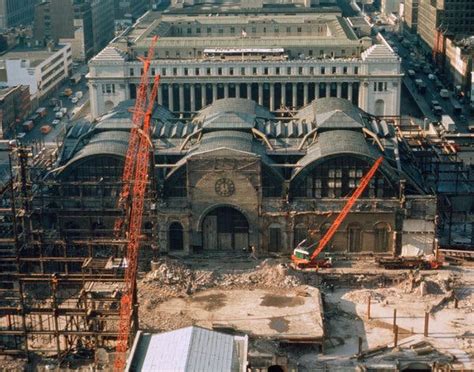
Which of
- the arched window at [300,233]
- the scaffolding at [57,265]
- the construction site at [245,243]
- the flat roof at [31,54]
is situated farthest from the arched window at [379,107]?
the flat roof at [31,54]

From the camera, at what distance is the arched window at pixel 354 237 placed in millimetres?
104562

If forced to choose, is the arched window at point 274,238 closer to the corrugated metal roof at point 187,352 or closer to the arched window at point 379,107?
the corrugated metal roof at point 187,352

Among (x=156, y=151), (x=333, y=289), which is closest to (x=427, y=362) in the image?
(x=333, y=289)

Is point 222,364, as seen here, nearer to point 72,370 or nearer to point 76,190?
point 72,370

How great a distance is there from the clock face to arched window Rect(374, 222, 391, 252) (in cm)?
1764

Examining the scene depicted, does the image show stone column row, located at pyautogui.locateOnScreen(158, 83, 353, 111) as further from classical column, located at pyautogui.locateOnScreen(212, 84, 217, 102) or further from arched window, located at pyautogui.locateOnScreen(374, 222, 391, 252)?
arched window, located at pyautogui.locateOnScreen(374, 222, 391, 252)

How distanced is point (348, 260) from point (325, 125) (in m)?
17.6

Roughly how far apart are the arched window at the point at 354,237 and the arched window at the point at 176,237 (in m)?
19.9

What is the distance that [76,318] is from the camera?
87.4m

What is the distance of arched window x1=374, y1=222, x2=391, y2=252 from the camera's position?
104 metres

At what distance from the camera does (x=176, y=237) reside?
106062 mm

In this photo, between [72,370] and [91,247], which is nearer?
[72,370]

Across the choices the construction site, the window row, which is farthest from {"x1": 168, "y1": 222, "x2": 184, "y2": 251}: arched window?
the window row

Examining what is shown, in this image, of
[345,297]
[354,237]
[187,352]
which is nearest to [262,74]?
[354,237]
